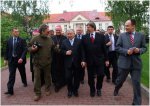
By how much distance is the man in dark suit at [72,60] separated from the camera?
28.7 feet

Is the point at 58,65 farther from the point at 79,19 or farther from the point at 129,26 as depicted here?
Result: the point at 79,19

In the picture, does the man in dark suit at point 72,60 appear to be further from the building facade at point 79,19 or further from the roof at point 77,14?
the roof at point 77,14

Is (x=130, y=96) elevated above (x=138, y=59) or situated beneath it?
situated beneath

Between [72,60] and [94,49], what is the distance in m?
0.76

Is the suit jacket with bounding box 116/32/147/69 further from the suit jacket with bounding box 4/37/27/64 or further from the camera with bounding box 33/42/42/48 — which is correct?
the suit jacket with bounding box 4/37/27/64

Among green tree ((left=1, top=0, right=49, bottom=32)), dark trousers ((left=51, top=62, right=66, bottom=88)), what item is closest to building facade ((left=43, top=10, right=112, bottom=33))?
green tree ((left=1, top=0, right=49, bottom=32))

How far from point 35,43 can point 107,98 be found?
2.41m

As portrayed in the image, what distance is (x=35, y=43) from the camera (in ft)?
27.7

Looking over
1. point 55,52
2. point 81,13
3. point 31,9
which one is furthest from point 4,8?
point 81,13

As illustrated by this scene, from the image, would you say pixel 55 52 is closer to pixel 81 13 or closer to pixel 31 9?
pixel 31 9

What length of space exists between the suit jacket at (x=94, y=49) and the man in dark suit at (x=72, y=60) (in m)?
0.27

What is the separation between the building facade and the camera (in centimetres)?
9369

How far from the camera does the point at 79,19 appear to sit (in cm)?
9481

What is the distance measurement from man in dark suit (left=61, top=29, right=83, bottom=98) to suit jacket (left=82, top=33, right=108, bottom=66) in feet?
0.89
